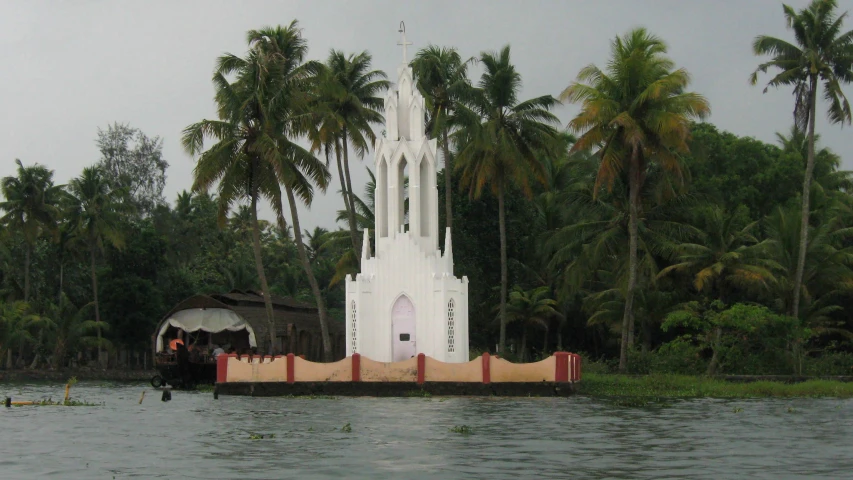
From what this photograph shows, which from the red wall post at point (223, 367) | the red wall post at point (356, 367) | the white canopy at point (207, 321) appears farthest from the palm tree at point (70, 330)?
the red wall post at point (356, 367)

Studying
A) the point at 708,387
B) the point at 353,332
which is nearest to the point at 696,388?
the point at 708,387

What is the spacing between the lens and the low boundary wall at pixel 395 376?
3394 centimetres

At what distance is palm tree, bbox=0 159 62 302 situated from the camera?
194 feet

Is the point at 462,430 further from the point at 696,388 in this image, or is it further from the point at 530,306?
the point at 530,306

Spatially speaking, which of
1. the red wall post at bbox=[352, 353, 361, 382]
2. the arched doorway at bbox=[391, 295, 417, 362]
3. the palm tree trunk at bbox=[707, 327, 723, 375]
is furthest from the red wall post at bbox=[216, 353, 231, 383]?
the palm tree trunk at bbox=[707, 327, 723, 375]

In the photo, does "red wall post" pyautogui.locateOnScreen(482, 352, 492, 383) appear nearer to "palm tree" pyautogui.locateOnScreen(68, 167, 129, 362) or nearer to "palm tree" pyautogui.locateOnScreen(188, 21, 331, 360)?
"palm tree" pyautogui.locateOnScreen(188, 21, 331, 360)

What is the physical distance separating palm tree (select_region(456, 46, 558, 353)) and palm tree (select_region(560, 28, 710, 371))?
5352mm

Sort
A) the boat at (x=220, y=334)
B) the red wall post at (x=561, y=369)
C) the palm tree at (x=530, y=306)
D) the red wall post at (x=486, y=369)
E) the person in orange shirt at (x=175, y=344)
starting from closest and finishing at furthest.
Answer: the red wall post at (x=486, y=369) < the red wall post at (x=561, y=369) < the person in orange shirt at (x=175, y=344) < the boat at (x=220, y=334) < the palm tree at (x=530, y=306)

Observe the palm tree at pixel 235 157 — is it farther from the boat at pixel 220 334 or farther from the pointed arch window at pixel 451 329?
the pointed arch window at pixel 451 329

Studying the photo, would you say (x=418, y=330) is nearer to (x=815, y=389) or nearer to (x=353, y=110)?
(x=815, y=389)

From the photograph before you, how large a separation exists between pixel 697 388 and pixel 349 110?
2104 centimetres

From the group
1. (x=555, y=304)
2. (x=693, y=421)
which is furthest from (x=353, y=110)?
(x=693, y=421)

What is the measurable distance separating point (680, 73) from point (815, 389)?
12705 millimetres

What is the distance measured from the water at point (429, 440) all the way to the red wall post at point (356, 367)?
8.86ft
